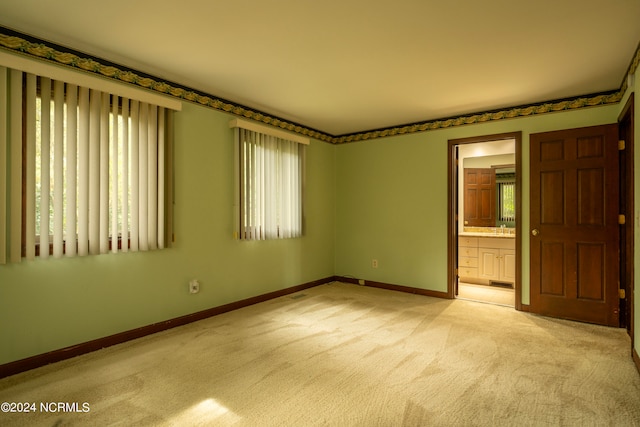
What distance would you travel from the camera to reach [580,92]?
11.7ft

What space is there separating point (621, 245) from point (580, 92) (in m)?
1.68

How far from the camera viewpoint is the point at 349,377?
7.68 ft

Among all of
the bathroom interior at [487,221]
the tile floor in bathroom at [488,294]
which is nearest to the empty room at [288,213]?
the tile floor in bathroom at [488,294]

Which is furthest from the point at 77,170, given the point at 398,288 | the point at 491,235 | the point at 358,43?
the point at 491,235

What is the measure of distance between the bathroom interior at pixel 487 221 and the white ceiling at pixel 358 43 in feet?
7.27

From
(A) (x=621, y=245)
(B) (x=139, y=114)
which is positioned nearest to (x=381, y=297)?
(A) (x=621, y=245)

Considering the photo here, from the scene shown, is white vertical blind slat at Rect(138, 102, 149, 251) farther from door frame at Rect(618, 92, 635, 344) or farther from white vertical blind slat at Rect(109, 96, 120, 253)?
door frame at Rect(618, 92, 635, 344)

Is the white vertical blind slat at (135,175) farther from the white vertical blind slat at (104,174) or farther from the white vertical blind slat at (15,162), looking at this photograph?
the white vertical blind slat at (15,162)

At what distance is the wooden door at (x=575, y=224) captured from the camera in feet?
11.3

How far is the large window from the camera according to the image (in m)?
3.97

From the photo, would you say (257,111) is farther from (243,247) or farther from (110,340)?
(110,340)

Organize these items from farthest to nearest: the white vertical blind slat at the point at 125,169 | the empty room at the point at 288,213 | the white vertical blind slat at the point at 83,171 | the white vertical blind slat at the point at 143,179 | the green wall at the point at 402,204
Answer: the green wall at the point at 402,204, the white vertical blind slat at the point at 143,179, the white vertical blind slat at the point at 125,169, the white vertical blind slat at the point at 83,171, the empty room at the point at 288,213
